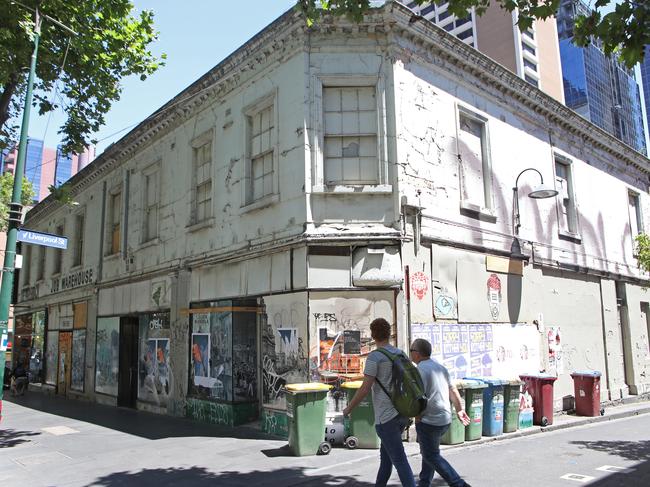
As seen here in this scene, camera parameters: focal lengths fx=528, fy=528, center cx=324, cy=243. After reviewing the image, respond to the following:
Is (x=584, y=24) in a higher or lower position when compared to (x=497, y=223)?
higher

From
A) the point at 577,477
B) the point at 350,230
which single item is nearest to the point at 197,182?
the point at 350,230

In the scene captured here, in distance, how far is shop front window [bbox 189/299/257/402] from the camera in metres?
11.6

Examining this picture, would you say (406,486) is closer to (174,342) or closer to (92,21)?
(174,342)

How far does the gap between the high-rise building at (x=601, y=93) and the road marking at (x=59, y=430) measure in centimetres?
10658

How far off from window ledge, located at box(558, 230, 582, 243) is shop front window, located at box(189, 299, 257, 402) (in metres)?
8.78

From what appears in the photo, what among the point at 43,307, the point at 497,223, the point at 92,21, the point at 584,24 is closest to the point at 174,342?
the point at 92,21

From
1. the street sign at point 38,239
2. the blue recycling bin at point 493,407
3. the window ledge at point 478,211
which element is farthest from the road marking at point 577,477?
the street sign at point 38,239

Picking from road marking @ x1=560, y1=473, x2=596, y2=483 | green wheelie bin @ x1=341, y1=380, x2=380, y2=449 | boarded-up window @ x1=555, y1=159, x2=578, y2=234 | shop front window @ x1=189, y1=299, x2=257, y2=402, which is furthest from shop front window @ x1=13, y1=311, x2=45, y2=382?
road marking @ x1=560, y1=473, x2=596, y2=483

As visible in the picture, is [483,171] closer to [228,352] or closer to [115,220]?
[228,352]

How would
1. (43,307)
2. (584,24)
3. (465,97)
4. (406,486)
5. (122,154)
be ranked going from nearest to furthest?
(406,486) < (584,24) < (465,97) < (122,154) < (43,307)

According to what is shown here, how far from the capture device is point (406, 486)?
5.00 metres

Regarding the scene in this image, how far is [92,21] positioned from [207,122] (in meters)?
3.33

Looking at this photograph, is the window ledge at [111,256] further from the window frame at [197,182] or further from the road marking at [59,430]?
the road marking at [59,430]

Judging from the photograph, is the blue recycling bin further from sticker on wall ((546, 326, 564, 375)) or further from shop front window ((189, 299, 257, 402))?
shop front window ((189, 299, 257, 402))
